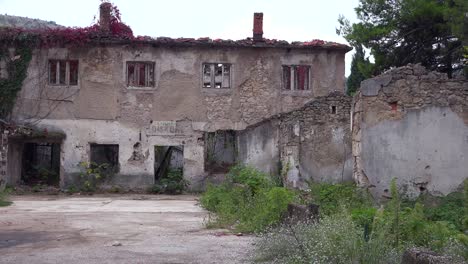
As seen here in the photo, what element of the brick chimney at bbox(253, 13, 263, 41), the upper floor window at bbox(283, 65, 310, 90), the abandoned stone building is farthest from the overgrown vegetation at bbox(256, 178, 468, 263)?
the brick chimney at bbox(253, 13, 263, 41)

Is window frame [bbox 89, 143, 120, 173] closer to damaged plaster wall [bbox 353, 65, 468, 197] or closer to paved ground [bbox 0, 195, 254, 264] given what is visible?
paved ground [bbox 0, 195, 254, 264]

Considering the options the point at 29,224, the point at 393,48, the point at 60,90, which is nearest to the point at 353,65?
the point at 393,48

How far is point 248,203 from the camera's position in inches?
494

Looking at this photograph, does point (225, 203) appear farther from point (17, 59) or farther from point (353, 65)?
point (353, 65)

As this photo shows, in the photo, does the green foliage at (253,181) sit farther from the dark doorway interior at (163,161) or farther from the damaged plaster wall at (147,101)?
the dark doorway interior at (163,161)

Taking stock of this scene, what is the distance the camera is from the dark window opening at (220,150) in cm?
2378

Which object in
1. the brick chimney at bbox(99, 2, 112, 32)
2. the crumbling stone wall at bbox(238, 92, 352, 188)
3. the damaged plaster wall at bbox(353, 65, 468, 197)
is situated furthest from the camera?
the brick chimney at bbox(99, 2, 112, 32)

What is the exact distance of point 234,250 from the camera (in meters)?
8.08

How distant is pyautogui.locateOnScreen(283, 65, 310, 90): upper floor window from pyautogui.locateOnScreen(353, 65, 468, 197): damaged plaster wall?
445 inches

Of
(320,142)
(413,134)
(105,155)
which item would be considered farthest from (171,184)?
(413,134)

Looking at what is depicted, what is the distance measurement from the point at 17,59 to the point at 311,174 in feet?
38.1

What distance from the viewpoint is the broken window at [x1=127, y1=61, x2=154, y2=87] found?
2364cm

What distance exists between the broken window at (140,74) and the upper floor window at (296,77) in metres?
5.19

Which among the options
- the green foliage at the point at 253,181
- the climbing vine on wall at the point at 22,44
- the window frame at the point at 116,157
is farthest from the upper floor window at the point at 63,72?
the green foliage at the point at 253,181
